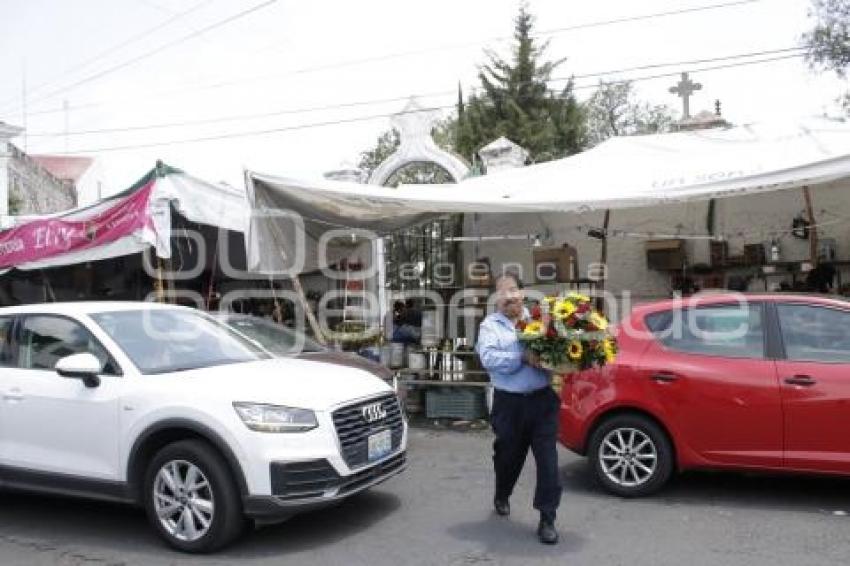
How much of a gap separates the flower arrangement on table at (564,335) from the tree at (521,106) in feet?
99.4

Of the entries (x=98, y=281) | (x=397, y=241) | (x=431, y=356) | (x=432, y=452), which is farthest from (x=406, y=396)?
(x=98, y=281)

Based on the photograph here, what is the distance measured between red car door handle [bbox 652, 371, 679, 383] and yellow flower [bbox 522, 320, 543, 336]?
1.52 meters

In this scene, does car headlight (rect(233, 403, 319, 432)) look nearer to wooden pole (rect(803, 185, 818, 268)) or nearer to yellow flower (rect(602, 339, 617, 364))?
yellow flower (rect(602, 339, 617, 364))

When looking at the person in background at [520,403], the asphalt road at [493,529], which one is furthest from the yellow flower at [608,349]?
the asphalt road at [493,529]

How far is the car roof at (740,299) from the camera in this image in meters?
6.43

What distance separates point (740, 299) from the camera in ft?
21.9

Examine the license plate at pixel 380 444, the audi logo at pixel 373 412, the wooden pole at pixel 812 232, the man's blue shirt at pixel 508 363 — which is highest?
the wooden pole at pixel 812 232

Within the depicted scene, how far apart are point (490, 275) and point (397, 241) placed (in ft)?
7.61

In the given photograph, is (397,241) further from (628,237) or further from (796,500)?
(796,500)

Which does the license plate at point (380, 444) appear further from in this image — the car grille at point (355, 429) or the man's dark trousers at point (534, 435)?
the man's dark trousers at point (534, 435)

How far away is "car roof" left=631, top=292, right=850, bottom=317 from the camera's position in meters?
6.43

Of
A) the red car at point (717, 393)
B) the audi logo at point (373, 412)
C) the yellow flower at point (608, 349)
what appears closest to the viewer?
the yellow flower at point (608, 349)

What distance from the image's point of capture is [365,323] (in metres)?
13.3

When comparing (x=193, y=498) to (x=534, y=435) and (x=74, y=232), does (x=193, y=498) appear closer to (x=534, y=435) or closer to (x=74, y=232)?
(x=534, y=435)
